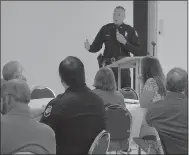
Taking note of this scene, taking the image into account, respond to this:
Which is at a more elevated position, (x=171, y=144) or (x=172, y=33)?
(x=172, y=33)

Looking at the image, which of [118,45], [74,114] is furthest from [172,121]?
[118,45]

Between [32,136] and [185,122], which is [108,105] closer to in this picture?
[185,122]

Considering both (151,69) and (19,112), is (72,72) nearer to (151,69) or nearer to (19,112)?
(19,112)

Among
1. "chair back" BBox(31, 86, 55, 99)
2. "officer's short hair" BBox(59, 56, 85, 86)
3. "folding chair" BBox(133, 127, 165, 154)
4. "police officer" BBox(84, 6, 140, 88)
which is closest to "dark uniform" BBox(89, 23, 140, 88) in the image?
"police officer" BBox(84, 6, 140, 88)

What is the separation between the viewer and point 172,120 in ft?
7.75

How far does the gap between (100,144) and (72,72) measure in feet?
1.65

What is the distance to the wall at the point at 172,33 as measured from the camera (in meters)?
6.80

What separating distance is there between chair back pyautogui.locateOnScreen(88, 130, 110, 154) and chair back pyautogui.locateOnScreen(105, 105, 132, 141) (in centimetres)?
94

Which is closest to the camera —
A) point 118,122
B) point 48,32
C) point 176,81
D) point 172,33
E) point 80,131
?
point 80,131

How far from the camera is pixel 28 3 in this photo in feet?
24.8

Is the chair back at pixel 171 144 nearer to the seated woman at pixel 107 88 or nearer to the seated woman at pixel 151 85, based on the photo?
the seated woman at pixel 151 85

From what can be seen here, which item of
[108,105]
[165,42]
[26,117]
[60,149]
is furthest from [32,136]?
[165,42]

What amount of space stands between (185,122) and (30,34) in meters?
5.76

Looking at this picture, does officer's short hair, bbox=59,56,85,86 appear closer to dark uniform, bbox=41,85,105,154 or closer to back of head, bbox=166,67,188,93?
dark uniform, bbox=41,85,105,154
